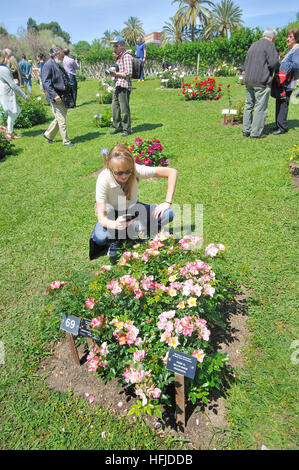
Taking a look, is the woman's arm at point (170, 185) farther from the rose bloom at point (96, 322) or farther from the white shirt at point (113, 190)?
the rose bloom at point (96, 322)

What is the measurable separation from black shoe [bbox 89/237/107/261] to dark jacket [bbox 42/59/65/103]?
431 cm

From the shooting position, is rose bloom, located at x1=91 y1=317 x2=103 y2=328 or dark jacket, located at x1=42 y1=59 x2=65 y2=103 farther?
dark jacket, located at x1=42 y1=59 x2=65 y2=103

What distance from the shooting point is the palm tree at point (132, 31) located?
48484 millimetres

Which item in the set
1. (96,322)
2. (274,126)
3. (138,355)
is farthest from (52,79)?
(138,355)

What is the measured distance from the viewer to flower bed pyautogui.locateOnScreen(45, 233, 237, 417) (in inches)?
67.7

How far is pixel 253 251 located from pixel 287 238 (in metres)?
0.46

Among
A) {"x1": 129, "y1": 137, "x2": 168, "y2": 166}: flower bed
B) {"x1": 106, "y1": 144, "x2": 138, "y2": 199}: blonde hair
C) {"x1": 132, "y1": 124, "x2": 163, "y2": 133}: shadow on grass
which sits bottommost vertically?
{"x1": 129, "y1": 137, "x2": 168, "y2": 166}: flower bed

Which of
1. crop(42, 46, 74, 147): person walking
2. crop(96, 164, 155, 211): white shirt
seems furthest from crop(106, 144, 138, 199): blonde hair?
crop(42, 46, 74, 147): person walking

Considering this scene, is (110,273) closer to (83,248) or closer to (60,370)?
(60,370)

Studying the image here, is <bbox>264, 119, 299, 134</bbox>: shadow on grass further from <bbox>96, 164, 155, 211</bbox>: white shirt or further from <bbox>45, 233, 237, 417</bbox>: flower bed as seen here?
<bbox>45, 233, 237, 417</bbox>: flower bed

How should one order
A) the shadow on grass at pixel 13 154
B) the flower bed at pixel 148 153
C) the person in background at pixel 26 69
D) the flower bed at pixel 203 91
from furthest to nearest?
the person in background at pixel 26 69 → the flower bed at pixel 203 91 → the shadow on grass at pixel 13 154 → the flower bed at pixel 148 153

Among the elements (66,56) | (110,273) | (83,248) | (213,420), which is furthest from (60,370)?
(66,56)

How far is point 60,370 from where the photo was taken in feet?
7.28

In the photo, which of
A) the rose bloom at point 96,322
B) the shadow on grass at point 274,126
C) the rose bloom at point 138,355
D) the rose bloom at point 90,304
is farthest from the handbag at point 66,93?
the rose bloom at point 138,355
